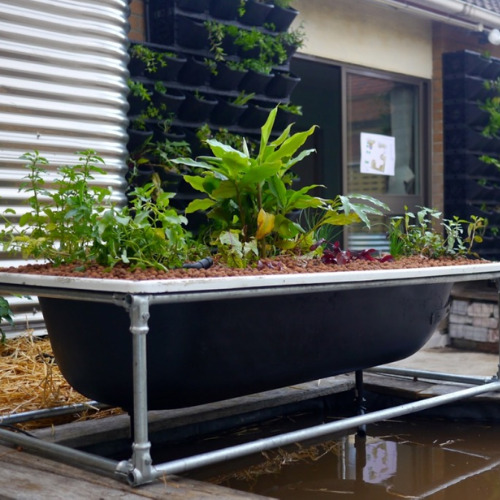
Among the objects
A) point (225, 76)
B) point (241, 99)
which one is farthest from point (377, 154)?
point (225, 76)

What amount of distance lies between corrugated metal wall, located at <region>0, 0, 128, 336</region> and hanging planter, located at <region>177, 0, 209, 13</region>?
2.71 ft

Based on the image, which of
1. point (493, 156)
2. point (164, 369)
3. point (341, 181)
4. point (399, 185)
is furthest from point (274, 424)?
point (493, 156)

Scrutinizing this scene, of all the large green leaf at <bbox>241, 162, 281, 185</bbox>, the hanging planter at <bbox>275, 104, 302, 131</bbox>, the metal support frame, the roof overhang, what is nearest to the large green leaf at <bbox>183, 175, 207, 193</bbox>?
the large green leaf at <bbox>241, 162, 281, 185</bbox>

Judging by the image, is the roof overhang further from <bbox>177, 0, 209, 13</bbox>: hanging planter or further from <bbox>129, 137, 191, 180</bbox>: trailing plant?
<bbox>129, 137, 191, 180</bbox>: trailing plant

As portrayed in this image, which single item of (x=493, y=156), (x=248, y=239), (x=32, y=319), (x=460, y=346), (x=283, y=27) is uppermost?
(x=283, y=27)

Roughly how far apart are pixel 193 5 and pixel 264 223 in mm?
2330

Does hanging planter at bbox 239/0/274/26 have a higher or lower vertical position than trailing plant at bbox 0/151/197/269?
higher

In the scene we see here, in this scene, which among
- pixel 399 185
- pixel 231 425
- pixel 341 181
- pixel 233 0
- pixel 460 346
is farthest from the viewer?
pixel 399 185

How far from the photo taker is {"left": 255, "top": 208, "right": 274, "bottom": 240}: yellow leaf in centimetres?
239

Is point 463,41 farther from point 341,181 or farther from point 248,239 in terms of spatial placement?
point 248,239

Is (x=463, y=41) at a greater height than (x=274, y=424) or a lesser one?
greater

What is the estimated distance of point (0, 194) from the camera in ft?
10.2

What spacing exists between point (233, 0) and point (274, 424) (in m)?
2.51

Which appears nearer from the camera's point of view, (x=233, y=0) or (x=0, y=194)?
(x=0, y=194)
